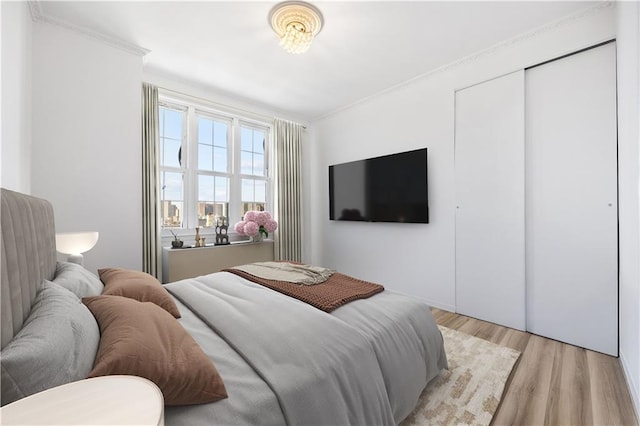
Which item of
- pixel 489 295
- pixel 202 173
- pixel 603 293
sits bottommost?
pixel 489 295

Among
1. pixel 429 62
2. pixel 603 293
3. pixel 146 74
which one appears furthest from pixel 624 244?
pixel 146 74

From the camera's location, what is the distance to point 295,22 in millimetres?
2139

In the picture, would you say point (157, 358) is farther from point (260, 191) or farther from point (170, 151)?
point (260, 191)

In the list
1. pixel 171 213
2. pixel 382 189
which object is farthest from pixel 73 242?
pixel 382 189

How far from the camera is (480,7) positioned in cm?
214

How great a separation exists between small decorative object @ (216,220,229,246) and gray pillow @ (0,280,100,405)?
104 inches

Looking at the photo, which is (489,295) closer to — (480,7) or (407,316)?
(407,316)

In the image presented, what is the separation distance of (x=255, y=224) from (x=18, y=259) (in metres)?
2.93

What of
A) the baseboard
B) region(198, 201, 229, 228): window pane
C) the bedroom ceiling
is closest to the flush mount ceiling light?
the bedroom ceiling

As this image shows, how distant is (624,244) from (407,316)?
1770 millimetres

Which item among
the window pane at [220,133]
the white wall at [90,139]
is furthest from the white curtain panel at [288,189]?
the white wall at [90,139]

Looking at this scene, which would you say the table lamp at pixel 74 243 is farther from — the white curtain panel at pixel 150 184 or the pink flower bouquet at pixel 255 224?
the pink flower bouquet at pixel 255 224

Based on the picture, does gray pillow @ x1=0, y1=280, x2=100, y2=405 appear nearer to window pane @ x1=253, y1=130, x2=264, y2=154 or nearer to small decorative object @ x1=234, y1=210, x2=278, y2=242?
small decorative object @ x1=234, y1=210, x2=278, y2=242

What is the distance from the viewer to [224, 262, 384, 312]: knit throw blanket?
5.12 feet
